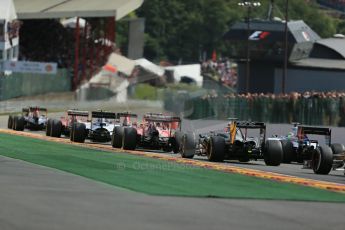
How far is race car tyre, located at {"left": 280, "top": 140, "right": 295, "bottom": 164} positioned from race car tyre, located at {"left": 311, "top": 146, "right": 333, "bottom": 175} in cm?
362

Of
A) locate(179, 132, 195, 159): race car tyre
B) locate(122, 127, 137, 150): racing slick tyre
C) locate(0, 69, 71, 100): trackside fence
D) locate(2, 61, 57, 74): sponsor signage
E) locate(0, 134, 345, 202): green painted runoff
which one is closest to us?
locate(0, 134, 345, 202): green painted runoff

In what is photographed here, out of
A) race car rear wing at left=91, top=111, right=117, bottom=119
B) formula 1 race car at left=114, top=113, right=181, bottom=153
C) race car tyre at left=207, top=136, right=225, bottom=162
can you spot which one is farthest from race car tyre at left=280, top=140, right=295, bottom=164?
race car rear wing at left=91, top=111, right=117, bottom=119

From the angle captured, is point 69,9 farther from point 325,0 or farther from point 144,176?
point 325,0

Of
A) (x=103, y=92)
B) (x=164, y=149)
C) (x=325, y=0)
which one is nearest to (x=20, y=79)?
(x=103, y=92)

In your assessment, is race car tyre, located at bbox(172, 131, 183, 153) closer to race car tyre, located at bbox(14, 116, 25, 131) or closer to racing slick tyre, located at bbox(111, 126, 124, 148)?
racing slick tyre, located at bbox(111, 126, 124, 148)

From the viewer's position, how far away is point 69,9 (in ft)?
274

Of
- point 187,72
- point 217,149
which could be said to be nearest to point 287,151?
point 217,149

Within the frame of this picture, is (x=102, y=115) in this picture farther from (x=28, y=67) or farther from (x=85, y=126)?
(x=28, y=67)

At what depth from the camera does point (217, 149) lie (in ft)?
85.3

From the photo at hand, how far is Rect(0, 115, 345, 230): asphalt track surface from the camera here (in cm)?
1213

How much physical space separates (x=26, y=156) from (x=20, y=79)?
162 ft

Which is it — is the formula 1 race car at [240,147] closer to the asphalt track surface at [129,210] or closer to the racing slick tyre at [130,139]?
the racing slick tyre at [130,139]

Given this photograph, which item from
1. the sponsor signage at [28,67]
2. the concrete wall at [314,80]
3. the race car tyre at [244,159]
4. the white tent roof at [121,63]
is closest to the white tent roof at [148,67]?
the white tent roof at [121,63]

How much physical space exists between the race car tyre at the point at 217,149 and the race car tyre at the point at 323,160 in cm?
320
